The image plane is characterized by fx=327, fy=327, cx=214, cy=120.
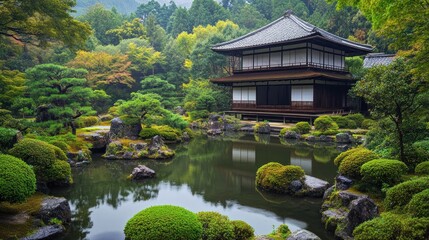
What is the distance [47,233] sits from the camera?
7.81m

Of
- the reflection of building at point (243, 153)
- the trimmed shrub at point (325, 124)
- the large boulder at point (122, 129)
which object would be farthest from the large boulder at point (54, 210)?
the trimmed shrub at point (325, 124)

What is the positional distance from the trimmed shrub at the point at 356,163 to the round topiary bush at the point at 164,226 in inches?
211

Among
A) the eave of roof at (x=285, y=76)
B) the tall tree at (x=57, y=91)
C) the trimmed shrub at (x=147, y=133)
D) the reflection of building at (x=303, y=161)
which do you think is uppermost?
the eave of roof at (x=285, y=76)

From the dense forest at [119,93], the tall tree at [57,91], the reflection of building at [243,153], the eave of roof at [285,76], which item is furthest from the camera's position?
the eave of roof at [285,76]

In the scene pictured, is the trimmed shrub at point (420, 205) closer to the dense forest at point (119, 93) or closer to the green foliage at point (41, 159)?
the dense forest at point (119, 93)

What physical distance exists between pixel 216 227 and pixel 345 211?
3668 mm

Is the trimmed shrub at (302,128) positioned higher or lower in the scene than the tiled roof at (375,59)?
lower

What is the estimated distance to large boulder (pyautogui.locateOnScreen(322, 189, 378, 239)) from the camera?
7.27 metres

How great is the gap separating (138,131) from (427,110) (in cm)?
1533

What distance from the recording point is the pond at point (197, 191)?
29.3 feet

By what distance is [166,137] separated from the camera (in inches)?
874

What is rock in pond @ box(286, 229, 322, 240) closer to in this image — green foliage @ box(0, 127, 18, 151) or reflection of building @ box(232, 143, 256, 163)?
green foliage @ box(0, 127, 18, 151)

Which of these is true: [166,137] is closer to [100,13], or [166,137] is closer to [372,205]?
[372,205]

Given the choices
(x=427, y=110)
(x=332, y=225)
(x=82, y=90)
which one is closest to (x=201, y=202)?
(x=332, y=225)
